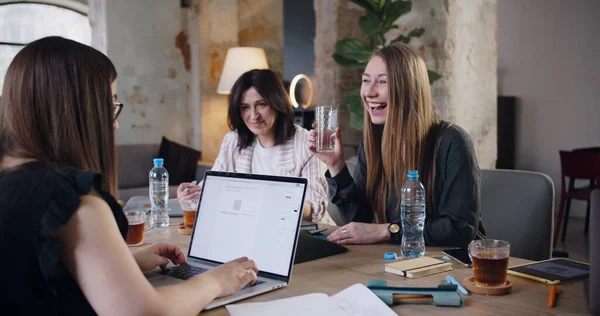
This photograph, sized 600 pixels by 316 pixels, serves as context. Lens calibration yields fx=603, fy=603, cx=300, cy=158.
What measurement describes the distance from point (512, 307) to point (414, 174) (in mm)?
542

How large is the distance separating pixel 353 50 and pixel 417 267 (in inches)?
107

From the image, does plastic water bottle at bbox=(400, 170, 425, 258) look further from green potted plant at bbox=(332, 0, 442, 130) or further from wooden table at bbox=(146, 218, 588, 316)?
green potted plant at bbox=(332, 0, 442, 130)

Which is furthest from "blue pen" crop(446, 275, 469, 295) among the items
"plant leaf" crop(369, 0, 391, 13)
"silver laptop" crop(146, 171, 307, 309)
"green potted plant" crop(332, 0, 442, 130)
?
"plant leaf" crop(369, 0, 391, 13)

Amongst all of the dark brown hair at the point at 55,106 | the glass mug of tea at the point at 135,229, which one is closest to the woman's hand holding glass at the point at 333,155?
the glass mug of tea at the point at 135,229

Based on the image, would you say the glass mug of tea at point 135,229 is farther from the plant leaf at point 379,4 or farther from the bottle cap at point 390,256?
the plant leaf at point 379,4

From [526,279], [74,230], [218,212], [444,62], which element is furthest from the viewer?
[444,62]

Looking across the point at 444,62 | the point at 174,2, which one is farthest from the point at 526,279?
the point at 174,2

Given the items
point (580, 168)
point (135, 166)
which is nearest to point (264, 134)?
point (135, 166)

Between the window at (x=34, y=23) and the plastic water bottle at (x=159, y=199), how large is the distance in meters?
3.81

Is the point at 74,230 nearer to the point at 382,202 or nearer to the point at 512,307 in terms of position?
the point at 512,307

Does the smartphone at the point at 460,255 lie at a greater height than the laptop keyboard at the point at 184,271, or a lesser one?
greater

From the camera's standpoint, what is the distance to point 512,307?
1.23m

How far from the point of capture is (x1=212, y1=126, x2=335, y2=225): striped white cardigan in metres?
2.57

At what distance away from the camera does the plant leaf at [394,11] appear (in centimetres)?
387
